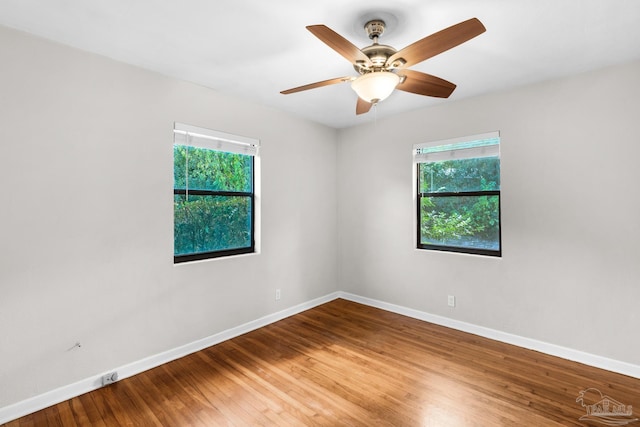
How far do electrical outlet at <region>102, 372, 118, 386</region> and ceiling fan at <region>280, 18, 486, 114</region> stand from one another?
2675 millimetres

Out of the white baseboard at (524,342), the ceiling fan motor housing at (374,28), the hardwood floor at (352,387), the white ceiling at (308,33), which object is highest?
the white ceiling at (308,33)

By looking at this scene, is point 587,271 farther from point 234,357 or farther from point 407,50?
point 234,357

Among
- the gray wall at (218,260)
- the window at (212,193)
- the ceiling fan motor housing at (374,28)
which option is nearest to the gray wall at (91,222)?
the gray wall at (218,260)

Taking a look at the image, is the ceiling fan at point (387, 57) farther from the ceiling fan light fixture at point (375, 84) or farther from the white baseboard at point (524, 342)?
the white baseboard at point (524, 342)

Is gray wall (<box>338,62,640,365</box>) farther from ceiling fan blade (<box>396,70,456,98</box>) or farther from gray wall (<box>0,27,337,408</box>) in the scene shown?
gray wall (<box>0,27,337,408</box>)

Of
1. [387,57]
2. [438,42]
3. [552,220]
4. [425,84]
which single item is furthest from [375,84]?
[552,220]

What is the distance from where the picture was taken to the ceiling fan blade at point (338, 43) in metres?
1.41

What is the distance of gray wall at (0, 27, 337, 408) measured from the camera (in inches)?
76.0

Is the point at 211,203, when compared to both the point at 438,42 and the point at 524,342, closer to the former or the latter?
the point at 438,42

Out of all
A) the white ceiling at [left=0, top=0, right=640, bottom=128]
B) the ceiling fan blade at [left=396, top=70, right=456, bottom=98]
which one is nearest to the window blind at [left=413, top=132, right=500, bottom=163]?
the white ceiling at [left=0, top=0, right=640, bottom=128]

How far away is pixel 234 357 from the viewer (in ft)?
8.75

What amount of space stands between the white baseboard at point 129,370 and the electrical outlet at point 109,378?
24 millimetres

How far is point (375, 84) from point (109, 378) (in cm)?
278

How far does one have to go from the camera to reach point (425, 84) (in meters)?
2.03
